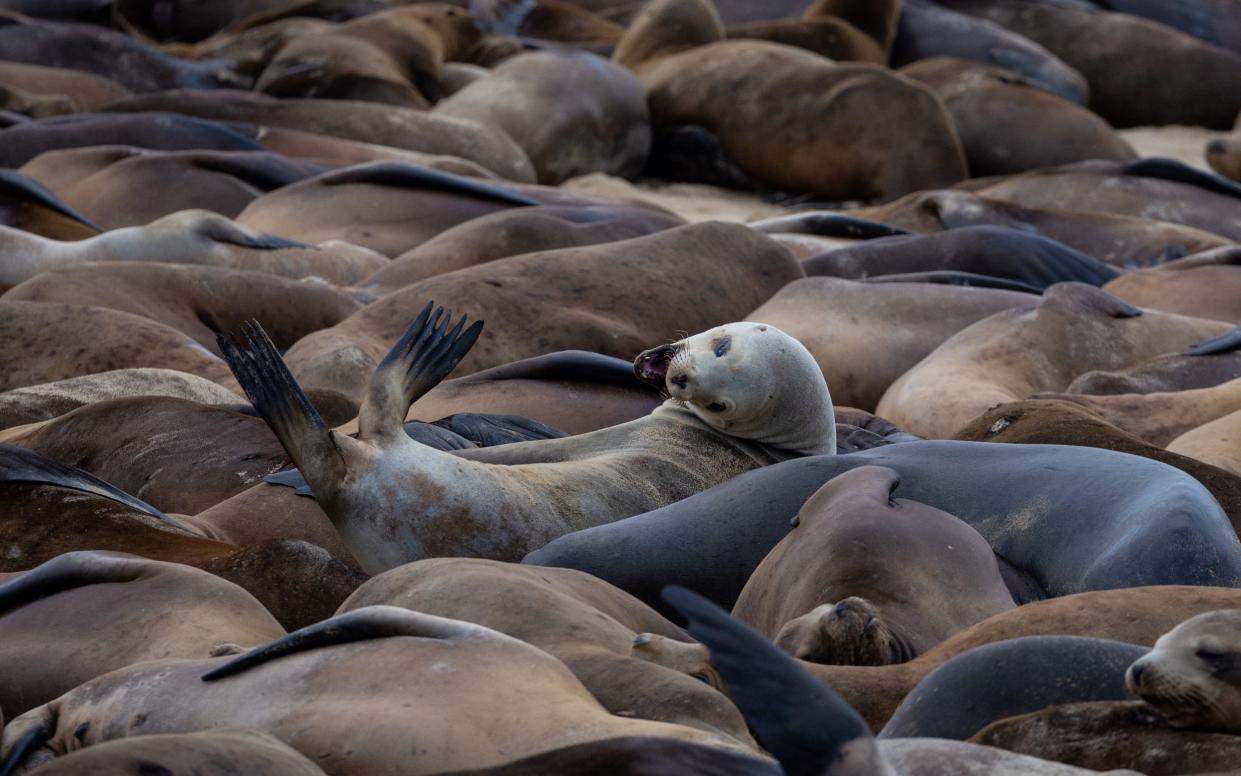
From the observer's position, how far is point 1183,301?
23.9 feet

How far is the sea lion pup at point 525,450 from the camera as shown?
13.3 feet

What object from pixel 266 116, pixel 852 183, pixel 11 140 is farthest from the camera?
pixel 852 183

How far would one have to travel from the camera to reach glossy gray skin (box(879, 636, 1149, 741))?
9.27 ft

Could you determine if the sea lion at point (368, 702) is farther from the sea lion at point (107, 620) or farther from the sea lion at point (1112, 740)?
the sea lion at point (1112, 740)

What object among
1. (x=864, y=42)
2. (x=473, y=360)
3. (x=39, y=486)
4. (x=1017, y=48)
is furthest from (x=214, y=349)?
(x=1017, y=48)

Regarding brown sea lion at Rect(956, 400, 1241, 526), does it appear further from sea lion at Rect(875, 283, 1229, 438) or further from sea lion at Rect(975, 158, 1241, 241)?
sea lion at Rect(975, 158, 1241, 241)

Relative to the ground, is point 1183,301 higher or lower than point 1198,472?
lower

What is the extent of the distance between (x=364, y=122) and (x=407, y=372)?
6509 mm

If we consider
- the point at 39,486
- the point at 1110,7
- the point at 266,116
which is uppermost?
the point at 39,486

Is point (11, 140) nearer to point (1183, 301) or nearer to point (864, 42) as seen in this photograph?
point (1183, 301)

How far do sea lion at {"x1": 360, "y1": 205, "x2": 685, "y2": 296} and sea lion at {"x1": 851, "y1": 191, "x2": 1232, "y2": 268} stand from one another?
2.03 m

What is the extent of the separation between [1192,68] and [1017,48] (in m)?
1.21

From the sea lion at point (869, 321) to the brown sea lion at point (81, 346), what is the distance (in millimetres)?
1770

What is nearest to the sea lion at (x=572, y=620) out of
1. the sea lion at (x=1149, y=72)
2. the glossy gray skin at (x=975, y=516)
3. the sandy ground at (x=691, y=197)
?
the glossy gray skin at (x=975, y=516)
